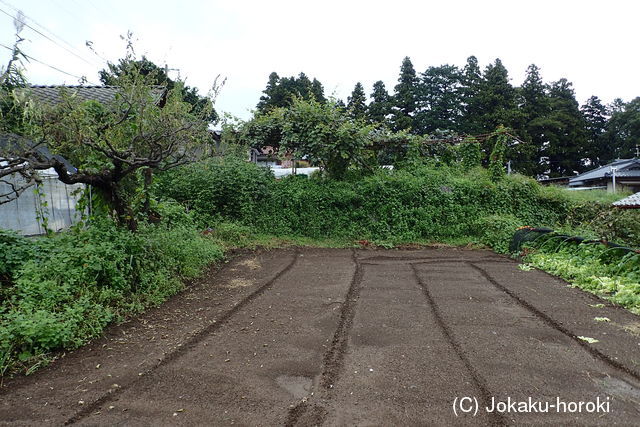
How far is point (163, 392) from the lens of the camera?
2422 millimetres

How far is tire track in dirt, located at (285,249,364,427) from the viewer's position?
2.14 meters

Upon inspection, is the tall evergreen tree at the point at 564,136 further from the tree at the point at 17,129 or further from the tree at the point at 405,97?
the tree at the point at 17,129

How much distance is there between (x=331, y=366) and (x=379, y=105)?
1166 inches

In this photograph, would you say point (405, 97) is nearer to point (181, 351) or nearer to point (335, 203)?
point (335, 203)

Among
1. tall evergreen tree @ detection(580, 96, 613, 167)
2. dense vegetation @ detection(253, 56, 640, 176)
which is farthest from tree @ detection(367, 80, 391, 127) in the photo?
tall evergreen tree @ detection(580, 96, 613, 167)

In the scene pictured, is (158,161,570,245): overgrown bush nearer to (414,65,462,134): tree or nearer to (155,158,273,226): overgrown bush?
(155,158,273,226): overgrown bush

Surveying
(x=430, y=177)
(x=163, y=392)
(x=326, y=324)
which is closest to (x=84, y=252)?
(x=163, y=392)

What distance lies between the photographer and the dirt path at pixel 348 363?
220cm

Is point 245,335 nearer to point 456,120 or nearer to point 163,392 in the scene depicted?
point 163,392

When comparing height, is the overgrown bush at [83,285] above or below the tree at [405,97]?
below

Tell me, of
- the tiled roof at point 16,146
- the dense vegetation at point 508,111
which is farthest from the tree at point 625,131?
the tiled roof at point 16,146

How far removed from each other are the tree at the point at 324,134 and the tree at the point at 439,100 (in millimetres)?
22848

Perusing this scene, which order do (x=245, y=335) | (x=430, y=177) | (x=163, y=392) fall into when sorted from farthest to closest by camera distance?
(x=430, y=177) → (x=245, y=335) → (x=163, y=392)

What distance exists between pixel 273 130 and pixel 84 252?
7.25 meters
